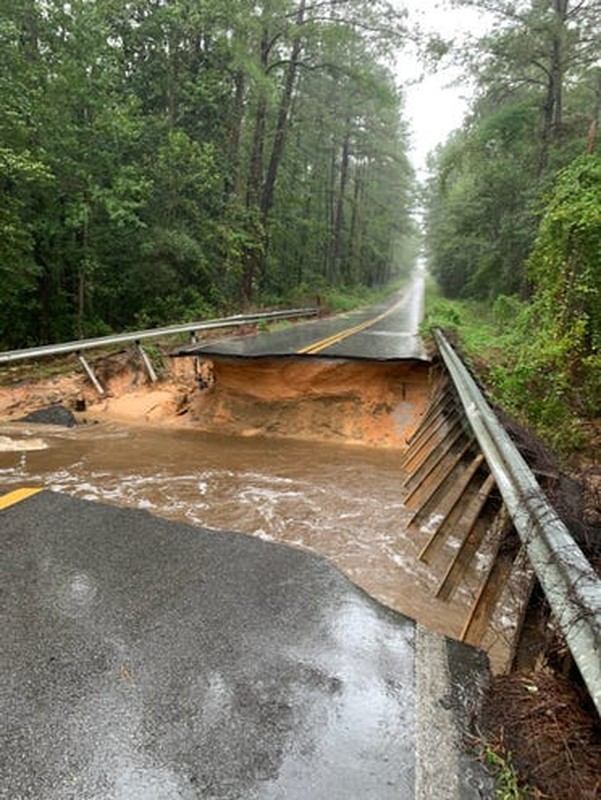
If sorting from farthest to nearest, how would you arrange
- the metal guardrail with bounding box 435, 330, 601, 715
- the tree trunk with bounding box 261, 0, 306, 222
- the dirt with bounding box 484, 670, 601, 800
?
the tree trunk with bounding box 261, 0, 306, 222
the metal guardrail with bounding box 435, 330, 601, 715
the dirt with bounding box 484, 670, 601, 800

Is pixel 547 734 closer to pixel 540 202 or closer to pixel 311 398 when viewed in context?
pixel 311 398

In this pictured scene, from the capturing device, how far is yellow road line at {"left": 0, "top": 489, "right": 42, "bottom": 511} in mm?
4584

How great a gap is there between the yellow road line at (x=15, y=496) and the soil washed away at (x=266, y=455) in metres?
0.57

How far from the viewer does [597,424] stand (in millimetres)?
7051

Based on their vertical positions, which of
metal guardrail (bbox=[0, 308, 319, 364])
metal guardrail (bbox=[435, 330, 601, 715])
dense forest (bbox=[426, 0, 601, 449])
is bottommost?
metal guardrail (bbox=[0, 308, 319, 364])

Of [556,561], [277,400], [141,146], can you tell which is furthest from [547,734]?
[141,146]

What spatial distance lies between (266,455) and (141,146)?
1314 cm

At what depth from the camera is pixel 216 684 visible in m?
2.42

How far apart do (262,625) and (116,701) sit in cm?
92

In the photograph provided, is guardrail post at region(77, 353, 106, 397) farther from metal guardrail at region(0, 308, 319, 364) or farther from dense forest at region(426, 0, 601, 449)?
dense forest at region(426, 0, 601, 449)

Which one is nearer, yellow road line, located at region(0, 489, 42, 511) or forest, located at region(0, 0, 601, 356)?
yellow road line, located at region(0, 489, 42, 511)

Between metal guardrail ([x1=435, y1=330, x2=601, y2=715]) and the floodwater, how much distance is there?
1.05 meters

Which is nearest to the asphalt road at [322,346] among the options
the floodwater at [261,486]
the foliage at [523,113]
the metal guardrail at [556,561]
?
the floodwater at [261,486]

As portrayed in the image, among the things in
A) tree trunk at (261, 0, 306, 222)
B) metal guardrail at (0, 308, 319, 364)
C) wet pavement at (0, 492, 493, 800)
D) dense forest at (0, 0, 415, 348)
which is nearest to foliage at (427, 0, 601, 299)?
dense forest at (0, 0, 415, 348)
